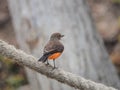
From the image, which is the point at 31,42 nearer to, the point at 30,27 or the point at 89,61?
the point at 30,27

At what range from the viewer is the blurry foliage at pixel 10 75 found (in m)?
8.41

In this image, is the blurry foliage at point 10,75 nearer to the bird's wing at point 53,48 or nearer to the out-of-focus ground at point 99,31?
the out-of-focus ground at point 99,31

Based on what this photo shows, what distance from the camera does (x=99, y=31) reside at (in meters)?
8.84

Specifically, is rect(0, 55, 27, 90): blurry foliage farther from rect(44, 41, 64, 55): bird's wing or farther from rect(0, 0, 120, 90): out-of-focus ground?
rect(44, 41, 64, 55): bird's wing

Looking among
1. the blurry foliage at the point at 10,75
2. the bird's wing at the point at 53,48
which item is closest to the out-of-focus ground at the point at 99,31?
the blurry foliage at the point at 10,75

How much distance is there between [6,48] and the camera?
4.07 metres

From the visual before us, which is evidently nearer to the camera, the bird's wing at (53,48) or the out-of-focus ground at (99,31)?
the bird's wing at (53,48)

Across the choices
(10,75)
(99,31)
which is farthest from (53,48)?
(99,31)

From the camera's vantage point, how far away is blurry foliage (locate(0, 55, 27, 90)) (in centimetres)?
841

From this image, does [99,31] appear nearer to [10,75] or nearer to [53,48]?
[10,75]

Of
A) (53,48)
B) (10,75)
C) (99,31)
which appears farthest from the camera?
(99,31)

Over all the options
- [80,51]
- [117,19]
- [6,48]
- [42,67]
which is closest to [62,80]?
[42,67]

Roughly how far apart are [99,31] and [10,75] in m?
1.51

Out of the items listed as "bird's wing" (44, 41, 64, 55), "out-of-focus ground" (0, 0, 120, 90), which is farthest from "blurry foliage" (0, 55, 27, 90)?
"bird's wing" (44, 41, 64, 55)
